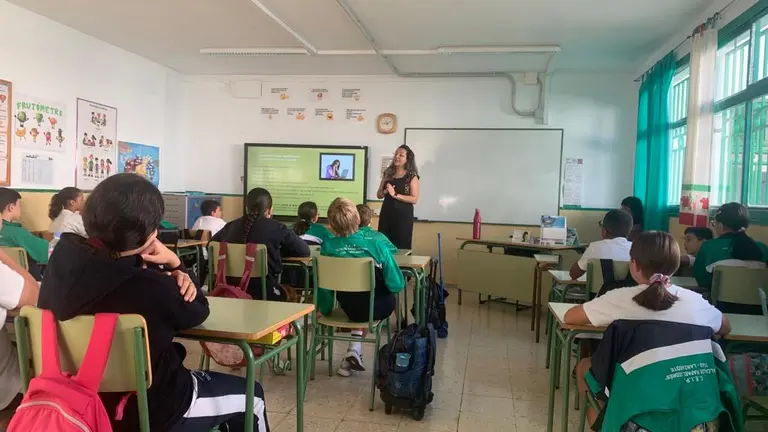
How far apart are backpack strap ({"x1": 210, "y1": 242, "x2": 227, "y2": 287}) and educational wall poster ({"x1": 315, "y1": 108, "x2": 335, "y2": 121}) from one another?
4.28 m

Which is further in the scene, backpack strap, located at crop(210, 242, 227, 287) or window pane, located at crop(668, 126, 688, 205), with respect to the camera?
window pane, located at crop(668, 126, 688, 205)

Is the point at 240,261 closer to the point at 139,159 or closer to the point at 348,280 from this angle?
the point at 348,280

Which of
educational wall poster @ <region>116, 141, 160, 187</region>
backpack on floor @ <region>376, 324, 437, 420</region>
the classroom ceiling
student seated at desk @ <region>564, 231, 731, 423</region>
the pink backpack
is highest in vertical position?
the classroom ceiling

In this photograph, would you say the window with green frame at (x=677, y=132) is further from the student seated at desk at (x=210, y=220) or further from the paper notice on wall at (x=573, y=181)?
the student seated at desk at (x=210, y=220)

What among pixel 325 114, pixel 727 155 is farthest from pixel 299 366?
pixel 325 114

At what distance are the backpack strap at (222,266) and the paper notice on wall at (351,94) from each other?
4331 mm

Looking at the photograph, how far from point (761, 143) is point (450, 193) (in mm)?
3723

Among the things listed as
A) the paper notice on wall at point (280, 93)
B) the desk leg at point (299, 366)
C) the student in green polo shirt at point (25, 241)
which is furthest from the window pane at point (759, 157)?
the paper notice on wall at point (280, 93)

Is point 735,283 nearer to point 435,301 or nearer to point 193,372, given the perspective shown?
point 435,301

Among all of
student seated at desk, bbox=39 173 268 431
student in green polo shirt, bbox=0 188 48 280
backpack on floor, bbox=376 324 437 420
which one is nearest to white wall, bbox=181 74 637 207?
student in green polo shirt, bbox=0 188 48 280

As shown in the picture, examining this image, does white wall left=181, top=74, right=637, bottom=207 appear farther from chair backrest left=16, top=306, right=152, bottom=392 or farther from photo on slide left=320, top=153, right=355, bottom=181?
chair backrest left=16, top=306, right=152, bottom=392

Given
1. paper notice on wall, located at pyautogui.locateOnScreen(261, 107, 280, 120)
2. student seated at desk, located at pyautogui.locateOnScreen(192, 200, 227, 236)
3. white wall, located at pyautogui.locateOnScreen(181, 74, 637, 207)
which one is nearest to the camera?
student seated at desk, located at pyautogui.locateOnScreen(192, 200, 227, 236)

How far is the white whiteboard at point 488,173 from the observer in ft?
22.0

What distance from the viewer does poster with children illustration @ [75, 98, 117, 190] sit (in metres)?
5.53
